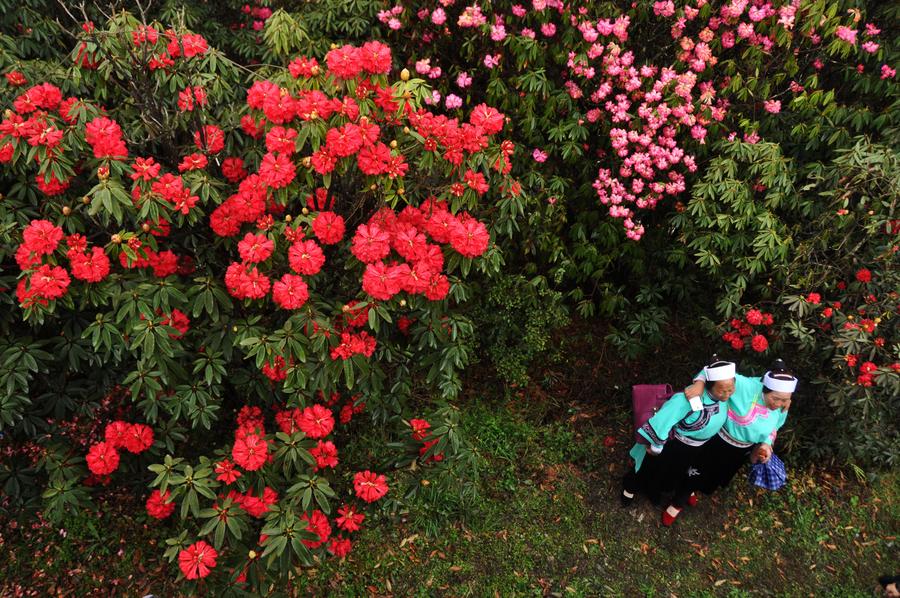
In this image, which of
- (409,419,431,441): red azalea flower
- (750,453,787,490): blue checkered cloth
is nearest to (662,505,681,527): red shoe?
(750,453,787,490): blue checkered cloth

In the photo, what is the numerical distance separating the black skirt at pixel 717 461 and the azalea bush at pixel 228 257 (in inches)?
68.9

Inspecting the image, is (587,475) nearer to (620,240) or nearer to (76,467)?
(620,240)

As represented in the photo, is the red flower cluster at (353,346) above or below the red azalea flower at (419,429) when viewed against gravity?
above

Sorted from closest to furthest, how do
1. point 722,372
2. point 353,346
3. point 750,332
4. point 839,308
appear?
point 353,346 → point 722,372 → point 839,308 → point 750,332

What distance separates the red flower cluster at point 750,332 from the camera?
3766 millimetres

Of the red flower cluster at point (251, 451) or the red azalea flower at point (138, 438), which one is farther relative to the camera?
the red azalea flower at point (138, 438)

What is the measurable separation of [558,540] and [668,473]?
871 mm

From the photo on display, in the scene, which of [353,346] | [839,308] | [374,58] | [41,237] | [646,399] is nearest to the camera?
[41,237]

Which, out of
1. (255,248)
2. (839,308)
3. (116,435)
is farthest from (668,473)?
(116,435)

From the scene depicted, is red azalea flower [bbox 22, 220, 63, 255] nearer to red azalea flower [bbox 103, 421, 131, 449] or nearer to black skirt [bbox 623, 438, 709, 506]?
red azalea flower [bbox 103, 421, 131, 449]

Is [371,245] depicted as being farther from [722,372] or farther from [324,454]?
[722,372]

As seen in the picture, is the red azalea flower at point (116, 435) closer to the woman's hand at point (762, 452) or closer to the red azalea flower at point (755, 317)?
the woman's hand at point (762, 452)

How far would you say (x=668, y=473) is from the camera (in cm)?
371

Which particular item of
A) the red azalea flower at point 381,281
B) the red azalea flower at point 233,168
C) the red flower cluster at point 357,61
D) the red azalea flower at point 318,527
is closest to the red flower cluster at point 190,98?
the red azalea flower at point 233,168
